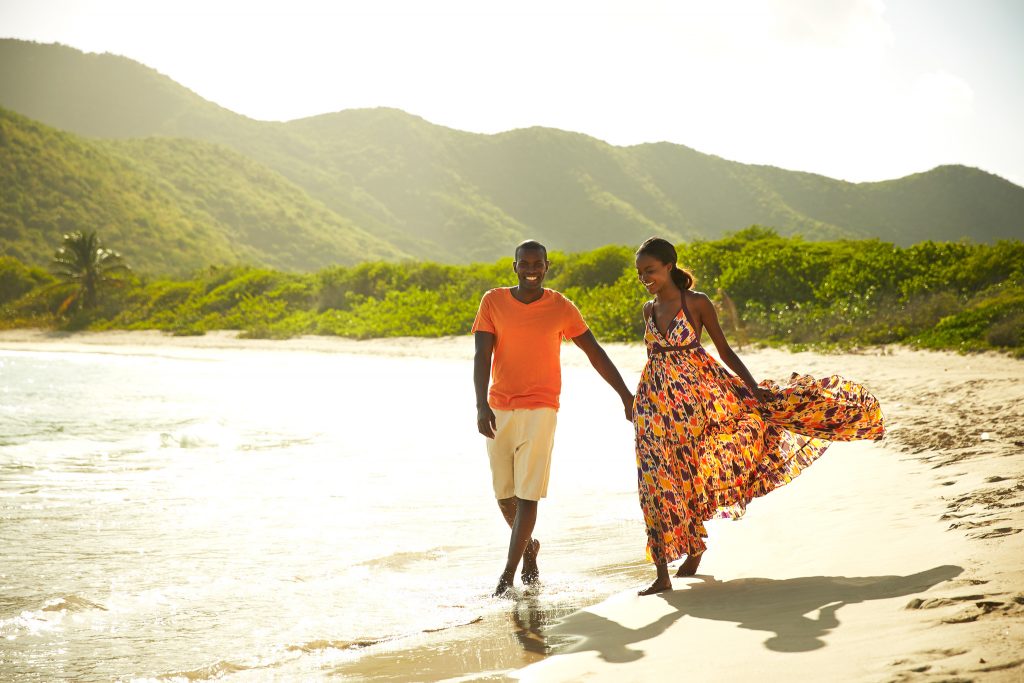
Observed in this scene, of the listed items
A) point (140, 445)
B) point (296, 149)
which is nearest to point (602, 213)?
point (296, 149)

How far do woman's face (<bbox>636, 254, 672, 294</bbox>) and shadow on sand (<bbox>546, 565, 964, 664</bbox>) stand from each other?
5.16 feet

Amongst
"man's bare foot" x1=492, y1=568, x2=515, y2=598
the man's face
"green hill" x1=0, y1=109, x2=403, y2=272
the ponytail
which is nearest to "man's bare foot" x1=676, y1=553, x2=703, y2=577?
"man's bare foot" x1=492, y1=568, x2=515, y2=598

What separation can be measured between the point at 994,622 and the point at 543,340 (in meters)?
2.43

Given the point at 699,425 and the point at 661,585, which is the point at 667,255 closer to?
the point at 699,425

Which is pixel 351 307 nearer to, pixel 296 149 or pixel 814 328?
pixel 814 328

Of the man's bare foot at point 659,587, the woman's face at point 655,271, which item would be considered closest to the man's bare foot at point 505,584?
the man's bare foot at point 659,587

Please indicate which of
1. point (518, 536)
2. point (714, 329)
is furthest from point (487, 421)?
point (714, 329)

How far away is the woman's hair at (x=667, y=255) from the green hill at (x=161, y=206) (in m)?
70.9

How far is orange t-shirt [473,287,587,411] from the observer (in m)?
4.59

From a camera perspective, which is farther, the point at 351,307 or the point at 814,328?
the point at 351,307

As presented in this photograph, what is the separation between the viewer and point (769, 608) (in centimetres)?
387

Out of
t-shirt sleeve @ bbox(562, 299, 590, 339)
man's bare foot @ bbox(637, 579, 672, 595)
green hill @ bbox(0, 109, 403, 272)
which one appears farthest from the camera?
green hill @ bbox(0, 109, 403, 272)

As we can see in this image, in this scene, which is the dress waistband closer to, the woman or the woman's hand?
the woman

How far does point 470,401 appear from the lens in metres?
15.1
